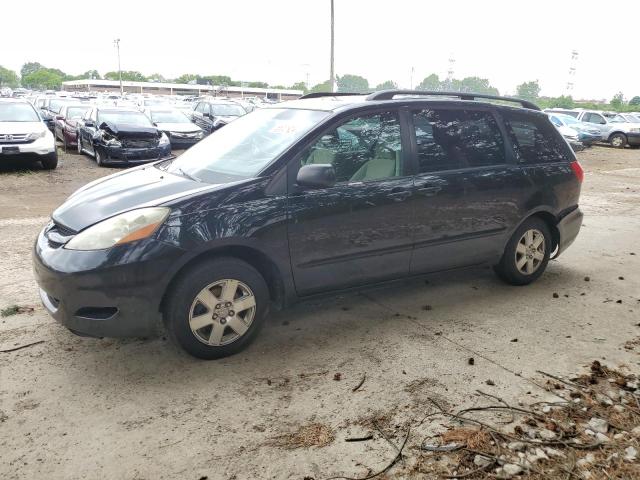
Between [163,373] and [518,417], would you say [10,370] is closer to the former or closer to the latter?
[163,373]

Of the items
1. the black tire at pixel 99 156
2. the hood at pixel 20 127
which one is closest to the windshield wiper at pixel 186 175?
the hood at pixel 20 127

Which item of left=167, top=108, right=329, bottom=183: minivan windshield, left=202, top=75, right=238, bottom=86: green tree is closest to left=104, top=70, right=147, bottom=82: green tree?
left=202, top=75, right=238, bottom=86: green tree

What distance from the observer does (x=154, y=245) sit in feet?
11.0

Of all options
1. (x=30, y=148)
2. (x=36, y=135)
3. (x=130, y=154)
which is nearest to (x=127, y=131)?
(x=130, y=154)

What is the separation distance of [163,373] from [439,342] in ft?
6.66

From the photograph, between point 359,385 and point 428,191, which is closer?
point 359,385

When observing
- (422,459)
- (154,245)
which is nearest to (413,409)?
(422,459)

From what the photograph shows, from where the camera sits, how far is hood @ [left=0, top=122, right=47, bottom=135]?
11.5 meters

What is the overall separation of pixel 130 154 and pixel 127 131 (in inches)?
22.9

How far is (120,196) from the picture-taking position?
381 centimetres

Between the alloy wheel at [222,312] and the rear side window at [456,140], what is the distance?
1808 mm

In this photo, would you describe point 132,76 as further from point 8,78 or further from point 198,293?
point 198,293

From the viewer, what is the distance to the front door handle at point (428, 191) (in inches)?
172

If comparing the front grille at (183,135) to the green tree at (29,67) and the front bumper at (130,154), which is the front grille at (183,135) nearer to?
the front bumper at (130,154)
